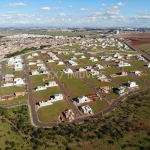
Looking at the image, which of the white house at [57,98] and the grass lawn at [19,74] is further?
the grass lawn at [19,74]

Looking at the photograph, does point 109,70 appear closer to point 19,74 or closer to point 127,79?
point 127,79

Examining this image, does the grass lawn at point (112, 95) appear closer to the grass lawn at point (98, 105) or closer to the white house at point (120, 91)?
the white house at point (120, 91)

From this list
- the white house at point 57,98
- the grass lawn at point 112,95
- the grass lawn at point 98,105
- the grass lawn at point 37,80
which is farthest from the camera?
the grass lawn at point 37,80

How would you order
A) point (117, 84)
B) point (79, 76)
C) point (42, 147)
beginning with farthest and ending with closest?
point (79, 76), point (117, 84), point (42, 147)

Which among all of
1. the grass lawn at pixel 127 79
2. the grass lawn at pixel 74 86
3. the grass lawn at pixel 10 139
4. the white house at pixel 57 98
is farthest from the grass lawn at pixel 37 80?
the grass lawn at pixel 127 79

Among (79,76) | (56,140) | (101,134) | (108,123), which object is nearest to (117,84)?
(79,76)

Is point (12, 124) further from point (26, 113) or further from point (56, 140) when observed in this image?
point (56, 140)
